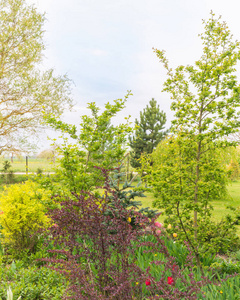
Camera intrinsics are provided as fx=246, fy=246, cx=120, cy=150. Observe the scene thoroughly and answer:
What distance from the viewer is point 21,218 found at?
15.4ft

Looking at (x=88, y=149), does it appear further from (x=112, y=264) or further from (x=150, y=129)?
(x=150, y=129)

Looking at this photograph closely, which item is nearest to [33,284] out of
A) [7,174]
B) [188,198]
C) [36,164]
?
[188,198]

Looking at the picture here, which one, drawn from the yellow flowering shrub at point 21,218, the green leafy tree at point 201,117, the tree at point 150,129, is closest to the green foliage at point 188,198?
the green leafy tree at point 201,117

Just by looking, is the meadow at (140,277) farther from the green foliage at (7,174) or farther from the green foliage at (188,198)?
the green foliage at (7,174)

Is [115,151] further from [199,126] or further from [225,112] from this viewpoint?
[225,112]

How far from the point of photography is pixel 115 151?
17.9 feet

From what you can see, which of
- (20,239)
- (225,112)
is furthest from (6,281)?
(225,112)

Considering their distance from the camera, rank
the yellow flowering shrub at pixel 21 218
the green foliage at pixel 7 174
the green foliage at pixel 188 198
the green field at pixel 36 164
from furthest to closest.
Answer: the green foliage at pixel 7 174, the green field at pixel 36 164, the yellow flowering shrub at pixel 21 218, the green foliage at pixel 188 198

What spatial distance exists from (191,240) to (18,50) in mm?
12564

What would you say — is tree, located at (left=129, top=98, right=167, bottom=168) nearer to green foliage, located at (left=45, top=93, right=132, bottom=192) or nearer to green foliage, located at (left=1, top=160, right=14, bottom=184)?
green foliage, located at (left=1, top=160, right=14, bottom=184)

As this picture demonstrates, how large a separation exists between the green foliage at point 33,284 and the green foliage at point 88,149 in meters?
1.93

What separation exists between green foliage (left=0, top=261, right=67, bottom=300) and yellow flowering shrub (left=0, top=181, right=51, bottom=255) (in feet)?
2.96

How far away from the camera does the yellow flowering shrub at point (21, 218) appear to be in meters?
4.67

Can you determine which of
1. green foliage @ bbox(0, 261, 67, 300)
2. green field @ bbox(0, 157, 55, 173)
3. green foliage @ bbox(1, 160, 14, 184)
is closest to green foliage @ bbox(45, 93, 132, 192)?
green field @ bbox(0, 157, 55, 173)
